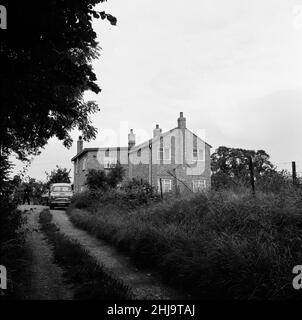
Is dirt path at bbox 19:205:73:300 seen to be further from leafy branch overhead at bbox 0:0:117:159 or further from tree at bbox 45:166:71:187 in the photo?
tree at bbox 45:166:71:187

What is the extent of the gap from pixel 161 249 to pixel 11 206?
3.20 meters

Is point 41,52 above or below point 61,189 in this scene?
above

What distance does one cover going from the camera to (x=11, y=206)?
305 inches

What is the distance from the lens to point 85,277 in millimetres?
6965

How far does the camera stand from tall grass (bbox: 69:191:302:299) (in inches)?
218

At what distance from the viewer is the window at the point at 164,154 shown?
46062 mm

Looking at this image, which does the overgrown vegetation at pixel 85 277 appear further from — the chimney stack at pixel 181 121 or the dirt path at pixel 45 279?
the chimney stack at pixel 181 121

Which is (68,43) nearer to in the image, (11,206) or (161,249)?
(11,206)

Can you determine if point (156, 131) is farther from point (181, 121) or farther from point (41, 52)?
point (41, 52)

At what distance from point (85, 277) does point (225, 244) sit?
2523mm

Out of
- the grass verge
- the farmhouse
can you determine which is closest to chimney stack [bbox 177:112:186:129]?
the farmhouse

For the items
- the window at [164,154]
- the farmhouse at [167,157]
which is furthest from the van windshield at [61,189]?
the window at [164,154]

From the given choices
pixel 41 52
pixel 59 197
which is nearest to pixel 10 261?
pixel 41 52
